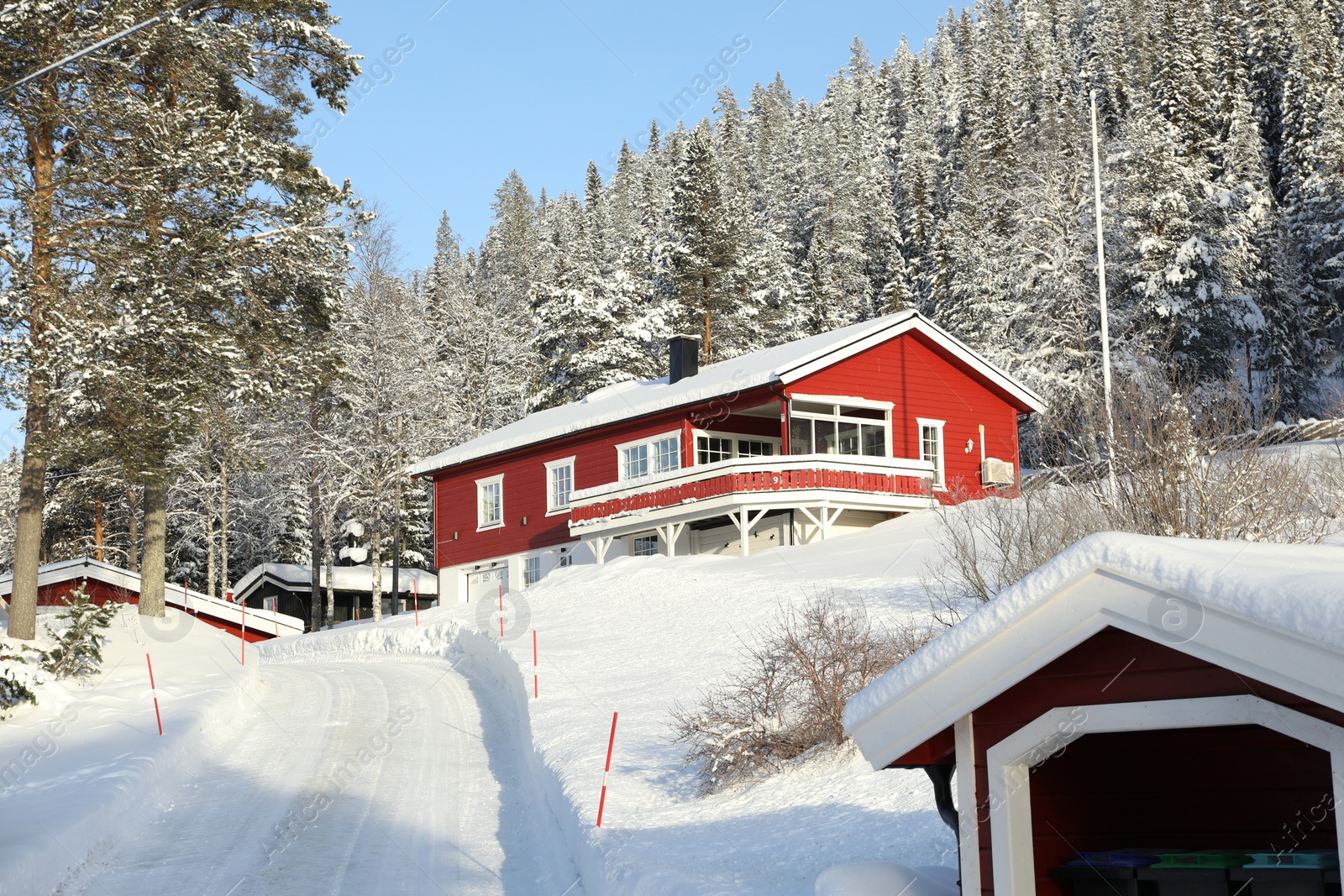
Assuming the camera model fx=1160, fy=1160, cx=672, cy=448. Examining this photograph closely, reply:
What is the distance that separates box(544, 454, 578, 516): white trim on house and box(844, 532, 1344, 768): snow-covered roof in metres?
28.9

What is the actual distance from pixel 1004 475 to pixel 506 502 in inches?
587

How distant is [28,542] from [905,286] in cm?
4606

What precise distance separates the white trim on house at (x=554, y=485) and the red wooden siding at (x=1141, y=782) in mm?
27886

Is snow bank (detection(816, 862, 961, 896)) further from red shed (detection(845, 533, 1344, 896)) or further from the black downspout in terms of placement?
red shed (detection(845, 533, 1344, 896))

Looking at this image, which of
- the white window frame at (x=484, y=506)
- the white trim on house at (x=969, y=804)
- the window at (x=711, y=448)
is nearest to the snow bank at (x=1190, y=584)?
the white trim on house at (x=969, y=804)

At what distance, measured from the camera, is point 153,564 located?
25.6 m

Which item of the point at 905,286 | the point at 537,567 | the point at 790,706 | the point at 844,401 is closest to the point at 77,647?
the point at 790,706

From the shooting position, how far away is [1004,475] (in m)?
30.9

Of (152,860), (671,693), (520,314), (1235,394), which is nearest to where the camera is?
(152,860)

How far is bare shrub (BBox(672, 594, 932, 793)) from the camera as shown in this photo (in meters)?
11.0

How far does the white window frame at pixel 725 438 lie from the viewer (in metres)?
29.8

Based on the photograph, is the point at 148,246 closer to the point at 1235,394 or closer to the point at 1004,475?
the point at 1235,394

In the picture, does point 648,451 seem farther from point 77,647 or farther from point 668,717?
point 668,717

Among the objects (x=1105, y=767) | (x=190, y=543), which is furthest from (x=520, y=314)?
(x=1105, y=767)
